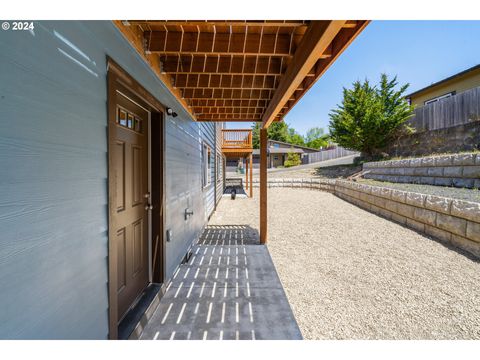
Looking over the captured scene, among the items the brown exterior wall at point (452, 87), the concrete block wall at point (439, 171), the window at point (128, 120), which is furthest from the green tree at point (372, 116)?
the window at point (128, 120)

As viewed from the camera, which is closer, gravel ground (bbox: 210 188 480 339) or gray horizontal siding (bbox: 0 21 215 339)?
gray horizontal siding (bbox: 0 21 215 339)

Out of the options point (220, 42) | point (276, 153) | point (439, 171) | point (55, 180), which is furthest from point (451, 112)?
point (276, 153)

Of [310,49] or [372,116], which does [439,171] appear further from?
[372,116]

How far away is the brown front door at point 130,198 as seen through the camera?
1991mm

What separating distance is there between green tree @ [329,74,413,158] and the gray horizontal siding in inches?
583

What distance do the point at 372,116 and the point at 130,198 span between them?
49.1ft

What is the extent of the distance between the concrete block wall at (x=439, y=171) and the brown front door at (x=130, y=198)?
736 cm

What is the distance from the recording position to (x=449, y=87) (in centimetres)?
1296

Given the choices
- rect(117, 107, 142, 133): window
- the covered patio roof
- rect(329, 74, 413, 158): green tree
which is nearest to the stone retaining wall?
the covered patio roof

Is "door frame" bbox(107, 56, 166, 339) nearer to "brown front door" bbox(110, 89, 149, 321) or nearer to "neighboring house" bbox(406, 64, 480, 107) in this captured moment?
"brown front door" bbox(110, 89, 149, 321)

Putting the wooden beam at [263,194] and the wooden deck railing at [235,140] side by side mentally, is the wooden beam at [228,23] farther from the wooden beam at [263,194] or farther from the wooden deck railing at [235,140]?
the wooden deck railing at [235,140]

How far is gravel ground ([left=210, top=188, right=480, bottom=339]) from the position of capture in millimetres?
2217

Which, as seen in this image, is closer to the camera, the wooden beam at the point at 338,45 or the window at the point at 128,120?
the wooden beam at the point at 338,45
